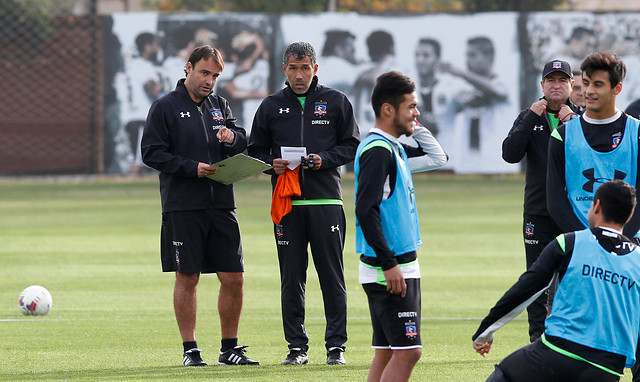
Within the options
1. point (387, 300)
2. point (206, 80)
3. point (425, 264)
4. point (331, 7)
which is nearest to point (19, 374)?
point (206, 80)

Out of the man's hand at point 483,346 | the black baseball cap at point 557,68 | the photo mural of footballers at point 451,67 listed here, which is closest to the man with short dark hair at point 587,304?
the man's hand at point 483,346

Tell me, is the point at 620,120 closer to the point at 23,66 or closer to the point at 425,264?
the point at 425,264

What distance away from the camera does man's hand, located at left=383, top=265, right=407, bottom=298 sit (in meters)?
5.59

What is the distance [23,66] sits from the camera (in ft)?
113

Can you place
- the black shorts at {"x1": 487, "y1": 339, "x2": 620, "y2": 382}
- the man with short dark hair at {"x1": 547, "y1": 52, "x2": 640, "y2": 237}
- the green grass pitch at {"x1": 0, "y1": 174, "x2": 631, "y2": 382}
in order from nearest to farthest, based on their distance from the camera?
the black shorts at {"x1": 487, "y1": 339, "x2": 620, "y2": 382}
the man with short dark hair at {"x1": 547, "y1": 52, "x2": 640, "y2": 237}
the green grass pitch at {"x1": 0, "y1": 174, "x2": 631, "y2": 382}

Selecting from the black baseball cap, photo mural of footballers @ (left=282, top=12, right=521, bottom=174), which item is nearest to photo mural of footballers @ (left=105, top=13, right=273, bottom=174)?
Answer: photo mural of footballers @ (left=282, top=12, right=521, bottom=174)

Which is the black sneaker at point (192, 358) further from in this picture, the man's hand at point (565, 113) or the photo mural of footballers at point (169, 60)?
the photo mural of footballers at point (169, 60)

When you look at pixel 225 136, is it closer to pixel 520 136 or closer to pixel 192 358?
pixel 192 358

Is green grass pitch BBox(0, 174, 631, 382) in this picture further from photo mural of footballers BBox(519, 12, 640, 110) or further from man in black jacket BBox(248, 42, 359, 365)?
photo mural of footballers BBox(519, 12, 640, 110)

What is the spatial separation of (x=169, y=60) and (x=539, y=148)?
26.7 metres

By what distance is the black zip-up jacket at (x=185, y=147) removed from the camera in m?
7.94

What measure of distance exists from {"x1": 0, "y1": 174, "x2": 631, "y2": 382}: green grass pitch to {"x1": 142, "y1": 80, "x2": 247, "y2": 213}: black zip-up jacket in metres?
1.27

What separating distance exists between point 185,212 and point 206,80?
1010 millimetres

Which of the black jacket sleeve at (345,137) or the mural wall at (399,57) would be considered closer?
the black jacket sleeve at (345,137)
